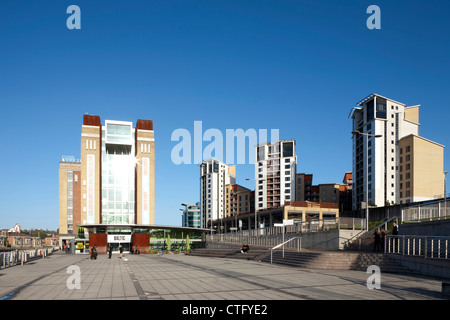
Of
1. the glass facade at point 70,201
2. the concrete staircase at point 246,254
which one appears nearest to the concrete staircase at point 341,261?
the concrete staircase at point 246,254

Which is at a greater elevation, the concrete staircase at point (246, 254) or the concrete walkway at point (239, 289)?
the concrete walkway at point (239, 289)

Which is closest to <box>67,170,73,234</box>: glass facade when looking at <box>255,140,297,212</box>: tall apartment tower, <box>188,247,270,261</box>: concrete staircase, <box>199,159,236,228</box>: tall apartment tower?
<box>199,159,236,228</box>: tall apartment tower

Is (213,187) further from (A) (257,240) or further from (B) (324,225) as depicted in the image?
(B) (324,225)

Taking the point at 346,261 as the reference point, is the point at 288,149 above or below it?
above

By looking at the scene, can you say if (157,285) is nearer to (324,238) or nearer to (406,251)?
(406,251)

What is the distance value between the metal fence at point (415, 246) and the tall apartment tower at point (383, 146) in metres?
67.7

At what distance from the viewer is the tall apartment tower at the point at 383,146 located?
87.1m

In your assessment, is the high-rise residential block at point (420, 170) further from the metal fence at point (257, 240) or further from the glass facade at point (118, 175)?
the glass facade at point (118, 175)

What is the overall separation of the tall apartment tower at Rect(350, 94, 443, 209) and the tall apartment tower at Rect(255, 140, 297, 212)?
3370 cm

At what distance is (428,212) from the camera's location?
23.8 metres

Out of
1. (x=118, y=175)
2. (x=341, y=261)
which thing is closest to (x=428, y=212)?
(x=341, y=261)

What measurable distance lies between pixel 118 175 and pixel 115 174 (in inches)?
31.6
